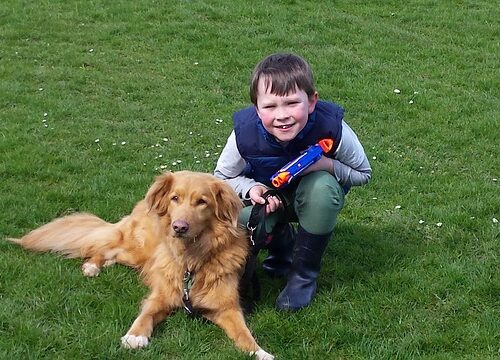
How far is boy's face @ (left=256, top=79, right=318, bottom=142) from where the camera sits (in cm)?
441

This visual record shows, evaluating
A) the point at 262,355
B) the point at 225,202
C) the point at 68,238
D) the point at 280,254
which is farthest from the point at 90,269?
the point at 262,355

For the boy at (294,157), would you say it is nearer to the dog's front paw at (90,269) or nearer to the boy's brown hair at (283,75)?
the boy's brown hair at (283,75)

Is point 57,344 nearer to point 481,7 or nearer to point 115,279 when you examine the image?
point 115,279

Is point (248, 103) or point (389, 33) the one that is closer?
point (248, 103)

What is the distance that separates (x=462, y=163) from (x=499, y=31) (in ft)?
19.2

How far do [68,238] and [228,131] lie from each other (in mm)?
3382

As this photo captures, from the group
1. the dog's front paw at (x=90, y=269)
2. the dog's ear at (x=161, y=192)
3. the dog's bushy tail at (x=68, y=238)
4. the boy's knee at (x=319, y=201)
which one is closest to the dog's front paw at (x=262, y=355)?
the boy's knee at (x=319, y=201)

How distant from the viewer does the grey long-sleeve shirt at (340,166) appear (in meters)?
4.75

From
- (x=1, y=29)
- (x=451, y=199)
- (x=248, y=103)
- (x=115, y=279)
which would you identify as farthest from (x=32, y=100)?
(x=451, y=199)

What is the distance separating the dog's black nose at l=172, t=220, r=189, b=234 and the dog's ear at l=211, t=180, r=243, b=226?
0.26m

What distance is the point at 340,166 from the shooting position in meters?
4.76

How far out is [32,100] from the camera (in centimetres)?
902

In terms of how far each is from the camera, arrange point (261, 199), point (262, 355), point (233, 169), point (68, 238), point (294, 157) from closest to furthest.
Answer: point (262, 355) → point (261, 199) → point (294, 157) → point (233, 169) → point (68, 238)

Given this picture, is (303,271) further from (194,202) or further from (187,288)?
(194,202)
